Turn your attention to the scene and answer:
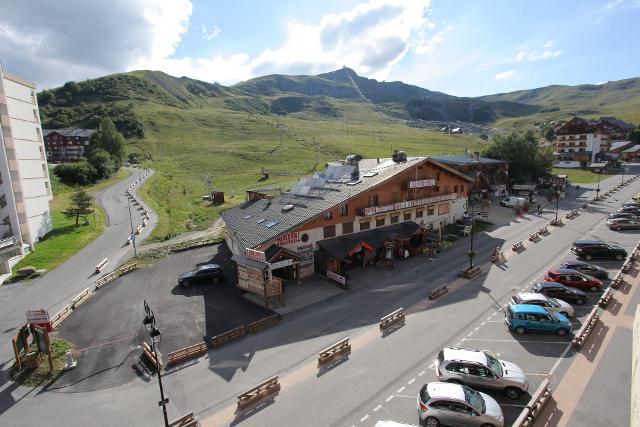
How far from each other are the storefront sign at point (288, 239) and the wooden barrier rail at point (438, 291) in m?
13.1

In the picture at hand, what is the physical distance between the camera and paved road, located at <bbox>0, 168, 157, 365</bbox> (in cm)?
2953

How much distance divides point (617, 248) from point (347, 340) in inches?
1264

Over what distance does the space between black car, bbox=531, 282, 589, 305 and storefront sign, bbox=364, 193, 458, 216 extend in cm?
1663

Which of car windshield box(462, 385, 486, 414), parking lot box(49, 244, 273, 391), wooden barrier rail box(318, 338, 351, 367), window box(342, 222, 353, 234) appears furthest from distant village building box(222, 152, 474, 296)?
car windshield box(462, 385, 486, 414)

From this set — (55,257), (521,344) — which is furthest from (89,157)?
(521,344)

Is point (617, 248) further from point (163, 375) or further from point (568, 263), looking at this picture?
point (163, 375)

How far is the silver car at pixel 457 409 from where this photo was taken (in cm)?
1546

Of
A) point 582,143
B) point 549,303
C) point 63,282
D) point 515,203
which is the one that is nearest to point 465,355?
point 549,303

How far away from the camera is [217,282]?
114 feet

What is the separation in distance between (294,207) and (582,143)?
126 meters

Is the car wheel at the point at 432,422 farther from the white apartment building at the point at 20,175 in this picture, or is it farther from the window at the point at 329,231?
the white apartment building at the point at 20,175

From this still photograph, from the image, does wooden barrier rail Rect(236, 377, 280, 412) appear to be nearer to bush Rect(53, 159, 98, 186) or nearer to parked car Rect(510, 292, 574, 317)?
parked car Rect(510, 292, 574, 317)

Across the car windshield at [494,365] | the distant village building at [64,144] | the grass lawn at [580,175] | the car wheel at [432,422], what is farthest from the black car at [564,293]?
the distant village building at [64,144]

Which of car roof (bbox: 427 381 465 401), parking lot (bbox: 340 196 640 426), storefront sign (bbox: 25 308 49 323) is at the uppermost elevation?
storefront sign (bbox: 25 308 49 323)
